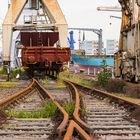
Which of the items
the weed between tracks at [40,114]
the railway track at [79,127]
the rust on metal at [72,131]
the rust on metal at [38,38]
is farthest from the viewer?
the rust on metal at [38,38]

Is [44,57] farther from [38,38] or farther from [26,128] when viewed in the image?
[26,128]

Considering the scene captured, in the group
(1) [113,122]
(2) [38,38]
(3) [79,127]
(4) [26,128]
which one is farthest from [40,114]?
(2) [38,38]

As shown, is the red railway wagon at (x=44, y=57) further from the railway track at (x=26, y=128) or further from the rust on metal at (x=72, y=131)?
the rust on metal at (x=72, y=131)

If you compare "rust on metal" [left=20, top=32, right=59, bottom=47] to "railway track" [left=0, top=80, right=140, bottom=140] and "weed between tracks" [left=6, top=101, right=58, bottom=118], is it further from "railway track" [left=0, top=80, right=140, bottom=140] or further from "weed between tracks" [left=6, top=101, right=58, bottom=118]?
"weed between tracks" [left=6, top=101, right=58, bottom=118]

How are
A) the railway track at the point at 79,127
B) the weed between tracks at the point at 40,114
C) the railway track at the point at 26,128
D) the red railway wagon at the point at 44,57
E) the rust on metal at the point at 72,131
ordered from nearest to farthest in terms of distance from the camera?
the rust on metal at the point at 72,131
the railway track at the point at 79,127
the railway track at the point at 26,128
the weed between tracks at the point at 40,114
the red railway wagon at the point at 44,57

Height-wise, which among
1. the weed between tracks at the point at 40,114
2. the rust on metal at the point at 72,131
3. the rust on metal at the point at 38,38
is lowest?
the weed between tracks at the point at 40,114

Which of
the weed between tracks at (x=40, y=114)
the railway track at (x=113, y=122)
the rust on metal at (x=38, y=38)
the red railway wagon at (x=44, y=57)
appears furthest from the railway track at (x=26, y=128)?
the rust on metal at (x=38, y=38)

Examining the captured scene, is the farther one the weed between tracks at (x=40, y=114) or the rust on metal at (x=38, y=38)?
the rust on metal at (x=38, y=38)

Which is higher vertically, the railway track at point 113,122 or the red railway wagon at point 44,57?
the red railway wagon at point 44,57

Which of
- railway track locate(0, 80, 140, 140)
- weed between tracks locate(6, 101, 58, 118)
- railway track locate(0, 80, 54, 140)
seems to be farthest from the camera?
weed between tracks locate(6, 101, 58, 118)

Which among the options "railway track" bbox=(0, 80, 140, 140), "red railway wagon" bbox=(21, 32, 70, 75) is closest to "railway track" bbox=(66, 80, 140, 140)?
"railway track" bbox=(0, 80, 140, 140)

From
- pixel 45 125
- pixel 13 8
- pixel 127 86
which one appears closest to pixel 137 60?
pixel 127 86

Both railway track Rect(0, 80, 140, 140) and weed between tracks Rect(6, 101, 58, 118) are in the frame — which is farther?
weed between tracks Rect(6, 101, 58, 118)

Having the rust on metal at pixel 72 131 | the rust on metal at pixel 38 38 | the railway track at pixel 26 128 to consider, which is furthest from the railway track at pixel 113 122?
the rust on metal at pixel 38 38
